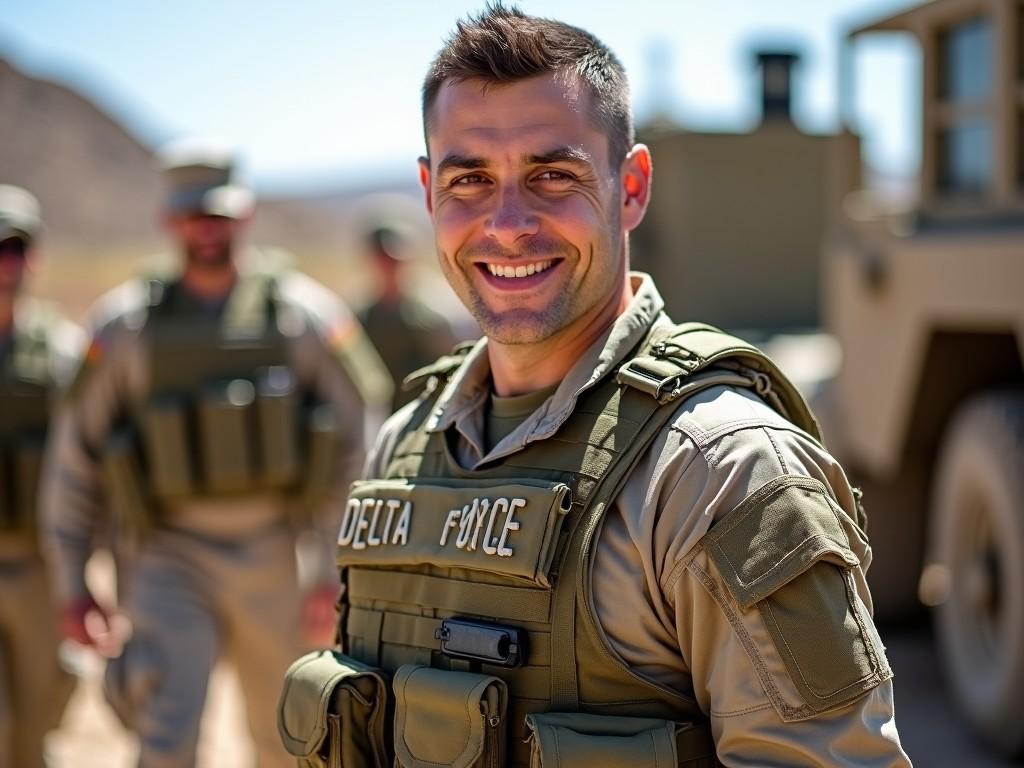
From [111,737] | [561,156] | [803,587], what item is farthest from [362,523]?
[111,737]

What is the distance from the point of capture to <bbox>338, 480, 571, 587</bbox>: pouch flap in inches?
66.1

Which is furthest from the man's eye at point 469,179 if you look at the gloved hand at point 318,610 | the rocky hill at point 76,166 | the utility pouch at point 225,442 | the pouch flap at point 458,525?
the rocky hill at point 76,166

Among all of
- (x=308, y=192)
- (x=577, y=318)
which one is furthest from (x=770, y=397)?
(x=308, y=192)

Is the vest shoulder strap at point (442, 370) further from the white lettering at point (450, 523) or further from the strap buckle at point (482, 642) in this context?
the strap buckle at point (482, 642)

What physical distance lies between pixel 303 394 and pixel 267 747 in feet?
3.53

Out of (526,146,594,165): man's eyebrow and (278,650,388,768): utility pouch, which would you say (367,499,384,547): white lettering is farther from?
(526,146,594,165): man's eyebrow

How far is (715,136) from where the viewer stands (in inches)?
282

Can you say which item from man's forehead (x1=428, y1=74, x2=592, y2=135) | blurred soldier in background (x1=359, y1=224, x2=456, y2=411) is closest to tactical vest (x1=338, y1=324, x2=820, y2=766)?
man's forehead (x1=428, y1=74, x2=592, y2=135)

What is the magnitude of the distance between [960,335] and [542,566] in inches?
121

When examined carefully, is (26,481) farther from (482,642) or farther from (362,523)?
(482,642)

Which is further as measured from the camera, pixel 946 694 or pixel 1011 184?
pixel 946 694

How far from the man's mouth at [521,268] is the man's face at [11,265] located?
3.05 m

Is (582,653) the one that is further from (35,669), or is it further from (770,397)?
(35,669)

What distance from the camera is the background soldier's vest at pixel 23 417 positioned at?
14.1 feet
